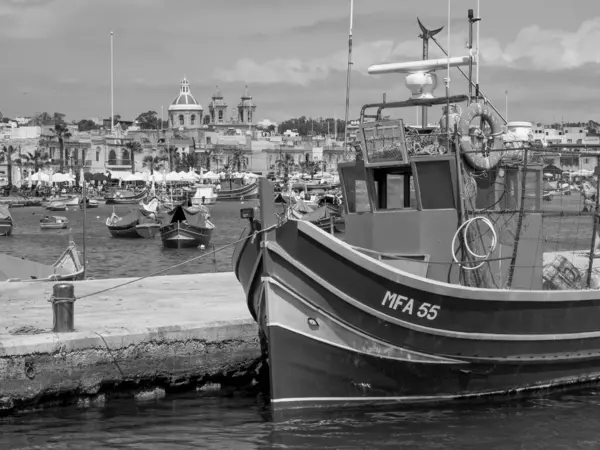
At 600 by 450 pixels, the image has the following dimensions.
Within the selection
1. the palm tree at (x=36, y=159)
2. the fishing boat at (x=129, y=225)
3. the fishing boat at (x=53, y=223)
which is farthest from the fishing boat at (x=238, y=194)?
the fishing boat at (x=129, y=225)

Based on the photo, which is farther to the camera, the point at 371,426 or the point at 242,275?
the point at 242,275

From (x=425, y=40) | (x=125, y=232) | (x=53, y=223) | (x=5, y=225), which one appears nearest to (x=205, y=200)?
(x=53, y=223)

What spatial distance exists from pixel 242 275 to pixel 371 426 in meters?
3.11

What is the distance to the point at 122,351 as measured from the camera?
13.8m

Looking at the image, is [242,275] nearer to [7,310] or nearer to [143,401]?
[143,401]

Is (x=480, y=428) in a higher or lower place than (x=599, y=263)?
lower

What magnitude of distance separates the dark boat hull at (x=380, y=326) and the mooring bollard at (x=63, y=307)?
2.48m

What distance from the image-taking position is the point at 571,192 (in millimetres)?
16281

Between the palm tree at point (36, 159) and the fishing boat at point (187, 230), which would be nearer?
the fishing boat at point (187, 230)

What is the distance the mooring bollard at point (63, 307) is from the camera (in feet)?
44.7

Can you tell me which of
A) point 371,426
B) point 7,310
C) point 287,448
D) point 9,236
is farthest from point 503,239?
point 9,236

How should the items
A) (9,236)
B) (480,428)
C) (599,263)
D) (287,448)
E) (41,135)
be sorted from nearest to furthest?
1. (287,448)
2. (480,428)
3. (599,263)
4. (9,236)
5. (41,135)

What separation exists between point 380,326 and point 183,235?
3905 cm

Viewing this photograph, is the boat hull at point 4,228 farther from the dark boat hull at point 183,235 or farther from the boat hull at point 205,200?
the boat hull at point 205,200
